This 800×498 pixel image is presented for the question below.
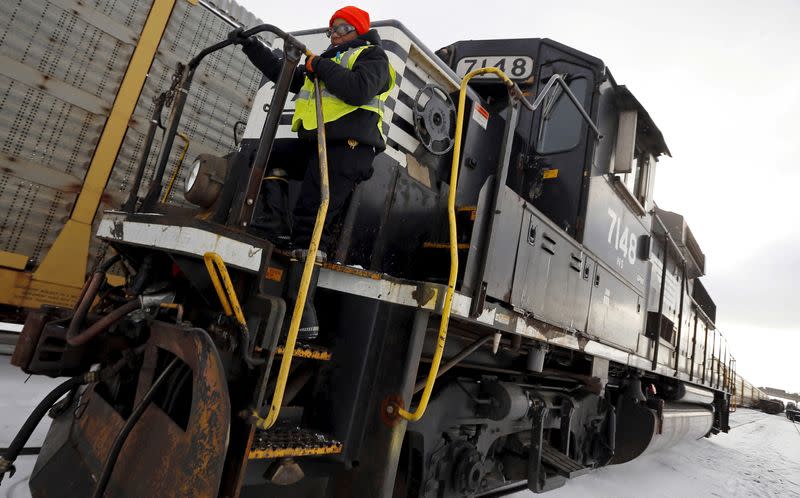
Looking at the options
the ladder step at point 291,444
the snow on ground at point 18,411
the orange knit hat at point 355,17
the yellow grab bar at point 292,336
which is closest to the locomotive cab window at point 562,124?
the orange knit hat at point 355,17

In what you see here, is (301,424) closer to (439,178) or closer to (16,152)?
(439,178)

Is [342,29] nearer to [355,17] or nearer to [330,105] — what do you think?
[355,17]

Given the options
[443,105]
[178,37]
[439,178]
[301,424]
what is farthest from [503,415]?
[178,37]

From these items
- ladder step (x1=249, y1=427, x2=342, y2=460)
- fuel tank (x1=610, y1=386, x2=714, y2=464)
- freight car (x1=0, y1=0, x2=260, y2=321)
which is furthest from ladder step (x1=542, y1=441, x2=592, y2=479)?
freight car (x1=0, y1=0, x2=260, y2=321)

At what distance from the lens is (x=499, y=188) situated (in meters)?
2.29

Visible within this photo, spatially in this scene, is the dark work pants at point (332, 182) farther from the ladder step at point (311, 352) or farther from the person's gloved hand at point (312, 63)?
the ladder step at point (311, 352)

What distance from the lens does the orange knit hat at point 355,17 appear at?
2293 mm

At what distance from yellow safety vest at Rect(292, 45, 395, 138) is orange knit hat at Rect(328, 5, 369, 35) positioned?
0.17 meters

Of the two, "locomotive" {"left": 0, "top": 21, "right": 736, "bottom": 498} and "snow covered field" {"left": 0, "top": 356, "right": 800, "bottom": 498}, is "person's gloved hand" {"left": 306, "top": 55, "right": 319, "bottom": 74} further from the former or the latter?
"snow covered field" {"left": 0, "top": 356, "right": 800, "bottom": 498}

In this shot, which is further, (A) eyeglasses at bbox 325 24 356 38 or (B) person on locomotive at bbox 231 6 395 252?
(A) eyeglasses at bbox 325 24 356 38

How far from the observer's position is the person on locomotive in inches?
78.2

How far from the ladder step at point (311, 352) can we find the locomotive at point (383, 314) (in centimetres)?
1

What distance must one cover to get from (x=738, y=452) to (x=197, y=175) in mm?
11526

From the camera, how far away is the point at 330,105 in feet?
6.86
